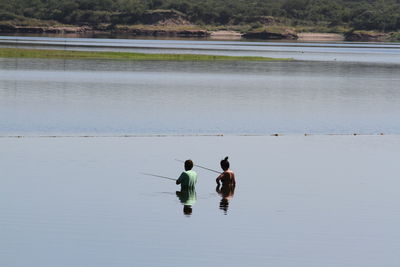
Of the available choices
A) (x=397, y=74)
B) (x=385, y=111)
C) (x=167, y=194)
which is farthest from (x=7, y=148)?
(x=397, y=74)

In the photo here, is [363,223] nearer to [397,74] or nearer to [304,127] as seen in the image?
[304,127]

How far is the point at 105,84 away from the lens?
200ft

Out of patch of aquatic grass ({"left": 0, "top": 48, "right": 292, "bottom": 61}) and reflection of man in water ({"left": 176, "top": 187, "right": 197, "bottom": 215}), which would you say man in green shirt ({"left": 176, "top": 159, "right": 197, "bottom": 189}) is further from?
patch of aquatic grass ({"left": 0, "top": 48, "right": 292, "bottom": 61})

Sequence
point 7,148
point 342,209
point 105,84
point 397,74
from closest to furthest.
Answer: point 342,209 → point 7,148 → point 105,84 → point 397,74

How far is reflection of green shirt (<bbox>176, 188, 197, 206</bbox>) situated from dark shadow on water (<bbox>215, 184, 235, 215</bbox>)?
675 millimetres

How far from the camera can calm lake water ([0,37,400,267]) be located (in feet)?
56.3

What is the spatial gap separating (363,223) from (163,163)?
8733mm

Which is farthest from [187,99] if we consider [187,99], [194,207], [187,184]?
[194,207]

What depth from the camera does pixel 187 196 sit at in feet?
73.1

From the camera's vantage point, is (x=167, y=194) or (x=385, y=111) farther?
(x=385, y=111)

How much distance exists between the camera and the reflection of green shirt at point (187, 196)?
21.6 meters

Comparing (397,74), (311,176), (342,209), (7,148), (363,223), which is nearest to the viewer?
(363,223)

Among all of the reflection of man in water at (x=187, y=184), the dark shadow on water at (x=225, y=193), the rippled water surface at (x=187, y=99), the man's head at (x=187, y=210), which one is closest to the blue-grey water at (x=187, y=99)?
the rippled water surface at (x=187, y=99)

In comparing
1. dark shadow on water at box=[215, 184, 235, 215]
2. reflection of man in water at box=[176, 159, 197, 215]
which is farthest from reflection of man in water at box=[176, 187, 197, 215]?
dark shadow on water at box=[215, 184, 235, 215]
